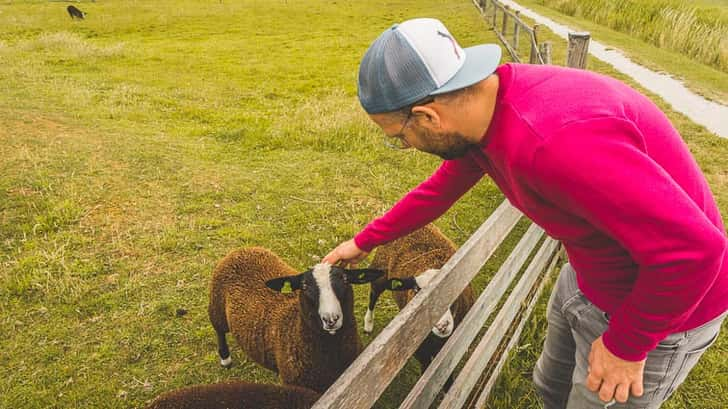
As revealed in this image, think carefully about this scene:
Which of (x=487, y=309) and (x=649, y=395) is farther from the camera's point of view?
(x=487, y=309)

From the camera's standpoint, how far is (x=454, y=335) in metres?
2.48

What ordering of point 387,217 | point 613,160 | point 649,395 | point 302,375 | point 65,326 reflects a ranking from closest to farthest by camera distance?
point 613,160
point 649,395
point 387,217
point 302,375
point 65,326

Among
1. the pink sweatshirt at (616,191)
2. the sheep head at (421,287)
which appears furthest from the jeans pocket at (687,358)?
the sheep head at (421,287)

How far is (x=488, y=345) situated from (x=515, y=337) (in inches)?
25.1

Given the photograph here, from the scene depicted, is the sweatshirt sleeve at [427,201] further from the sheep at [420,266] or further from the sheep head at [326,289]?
the sheep at [420,266]

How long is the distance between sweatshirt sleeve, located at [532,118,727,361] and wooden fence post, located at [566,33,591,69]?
4253mm

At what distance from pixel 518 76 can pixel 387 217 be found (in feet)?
3.66

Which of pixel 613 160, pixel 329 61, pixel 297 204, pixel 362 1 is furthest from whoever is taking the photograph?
pixel 362 1

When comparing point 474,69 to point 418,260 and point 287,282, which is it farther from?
point 418,260

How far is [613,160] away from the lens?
1.15m

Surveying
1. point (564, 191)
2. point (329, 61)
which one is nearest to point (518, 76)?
point (564, 191)

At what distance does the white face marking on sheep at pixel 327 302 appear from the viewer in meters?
2.94

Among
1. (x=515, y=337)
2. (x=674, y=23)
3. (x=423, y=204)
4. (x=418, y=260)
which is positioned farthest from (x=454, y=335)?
(x=674, y=23)

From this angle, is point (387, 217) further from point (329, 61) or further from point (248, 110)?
point (329, 61)
